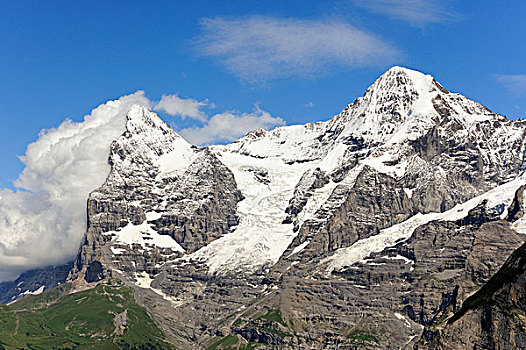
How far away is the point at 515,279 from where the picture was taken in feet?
652

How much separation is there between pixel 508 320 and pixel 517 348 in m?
6.49

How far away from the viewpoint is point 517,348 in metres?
196

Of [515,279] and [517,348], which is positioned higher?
[515,279]

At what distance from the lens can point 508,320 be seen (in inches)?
7830

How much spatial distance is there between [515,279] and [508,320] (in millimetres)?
9416

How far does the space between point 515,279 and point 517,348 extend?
15335mm
